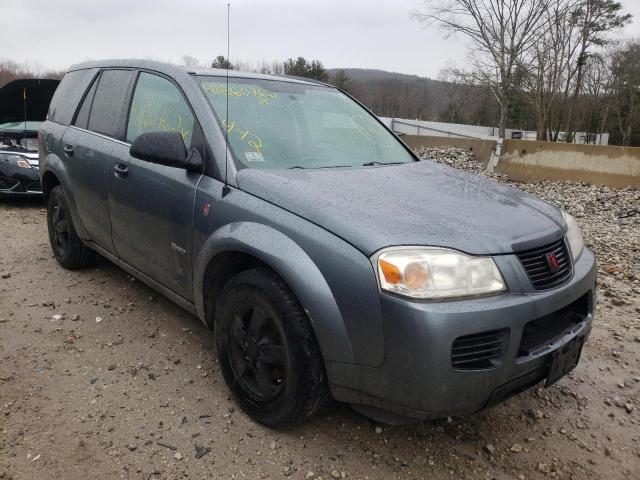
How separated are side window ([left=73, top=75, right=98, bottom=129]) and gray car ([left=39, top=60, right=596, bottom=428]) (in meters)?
0.47

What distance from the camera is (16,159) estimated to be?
6879mm

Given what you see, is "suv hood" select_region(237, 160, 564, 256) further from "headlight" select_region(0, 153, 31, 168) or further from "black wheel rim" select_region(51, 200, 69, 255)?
"headlight" select_region(0, 153, 31, 168)

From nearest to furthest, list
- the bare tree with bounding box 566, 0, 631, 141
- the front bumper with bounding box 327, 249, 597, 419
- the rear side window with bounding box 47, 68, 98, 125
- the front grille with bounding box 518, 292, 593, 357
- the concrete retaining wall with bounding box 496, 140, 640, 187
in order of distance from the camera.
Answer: the front bumper with bounding box 327, 249, 597, 419 < the front grille with bounding box 518, 292, 593, 357 < the rear side window with bounding box 47, 68, 98, 125 < the concrete retaining wall with bounding box 496, 140, 640, 187 < the bare tree with bounding box 566, 0, 631, 141

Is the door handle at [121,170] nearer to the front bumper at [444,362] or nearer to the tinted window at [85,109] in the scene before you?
the tinted window at [85,109]

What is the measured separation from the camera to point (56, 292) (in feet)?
13.5

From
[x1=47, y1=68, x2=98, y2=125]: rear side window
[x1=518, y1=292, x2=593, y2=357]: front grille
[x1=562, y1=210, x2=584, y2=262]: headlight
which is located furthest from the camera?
[x1=47, y1=68, x2=98, y2=125]: rear side window

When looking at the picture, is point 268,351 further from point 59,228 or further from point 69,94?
point 69,94

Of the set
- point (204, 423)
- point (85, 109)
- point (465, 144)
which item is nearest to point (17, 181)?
point (85, 109)

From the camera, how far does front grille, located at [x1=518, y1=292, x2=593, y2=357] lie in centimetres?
212

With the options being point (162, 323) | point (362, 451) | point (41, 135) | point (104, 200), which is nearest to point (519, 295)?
point (362, 451)

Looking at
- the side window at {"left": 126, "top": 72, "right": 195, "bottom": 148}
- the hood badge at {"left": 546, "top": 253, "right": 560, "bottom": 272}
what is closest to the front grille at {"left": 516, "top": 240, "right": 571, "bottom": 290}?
the hood badge at {"left": 546, "top": 253, "right": 560, "bottom": 272}

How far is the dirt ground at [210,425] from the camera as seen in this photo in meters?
2.26

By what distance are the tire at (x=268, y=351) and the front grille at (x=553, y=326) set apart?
0.87 meters

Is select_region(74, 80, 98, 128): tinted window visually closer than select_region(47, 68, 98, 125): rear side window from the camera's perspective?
Yes
